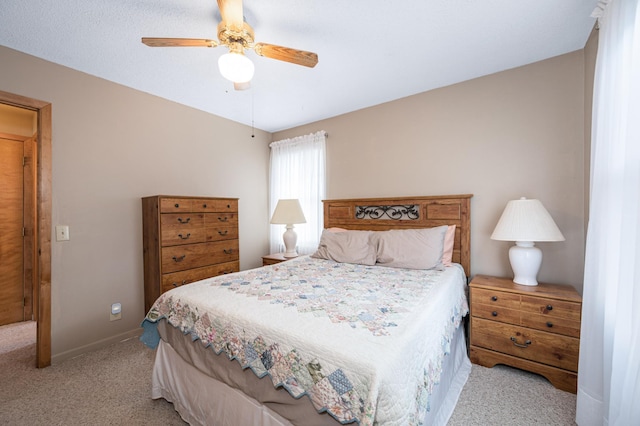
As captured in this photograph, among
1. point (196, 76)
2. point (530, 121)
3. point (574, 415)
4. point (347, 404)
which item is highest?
point (196, 76)

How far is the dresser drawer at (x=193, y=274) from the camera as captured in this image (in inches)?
101

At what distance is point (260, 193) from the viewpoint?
410 centimetres

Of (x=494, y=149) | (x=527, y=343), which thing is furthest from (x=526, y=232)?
(x=494, y=149)

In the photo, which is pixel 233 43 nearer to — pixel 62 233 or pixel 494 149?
pixel 62 233

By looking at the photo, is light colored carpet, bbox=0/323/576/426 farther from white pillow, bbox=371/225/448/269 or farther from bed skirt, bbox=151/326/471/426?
white pillow, bbox=371/225/448/269

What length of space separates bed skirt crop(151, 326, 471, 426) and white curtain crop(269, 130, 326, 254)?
2.23 m

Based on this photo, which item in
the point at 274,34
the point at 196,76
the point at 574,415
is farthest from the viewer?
the point at 196,76

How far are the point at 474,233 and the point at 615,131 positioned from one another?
1.38 m

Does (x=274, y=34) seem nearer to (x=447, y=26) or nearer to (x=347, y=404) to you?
(x=447, y=26)

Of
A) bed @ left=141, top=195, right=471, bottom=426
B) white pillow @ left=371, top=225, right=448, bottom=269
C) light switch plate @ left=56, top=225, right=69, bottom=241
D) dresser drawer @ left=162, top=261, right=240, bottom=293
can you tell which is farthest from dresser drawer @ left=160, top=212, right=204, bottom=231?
white pillow @ left=371, top=225, right=448, bottom=269

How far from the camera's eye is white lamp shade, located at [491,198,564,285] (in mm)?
1968

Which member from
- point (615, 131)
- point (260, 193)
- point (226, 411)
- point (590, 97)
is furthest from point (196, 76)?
point (590, 97)

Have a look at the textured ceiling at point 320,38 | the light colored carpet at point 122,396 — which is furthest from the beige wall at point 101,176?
the light colored carpet at point 122,396

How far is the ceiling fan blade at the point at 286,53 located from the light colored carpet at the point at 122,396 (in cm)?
231
